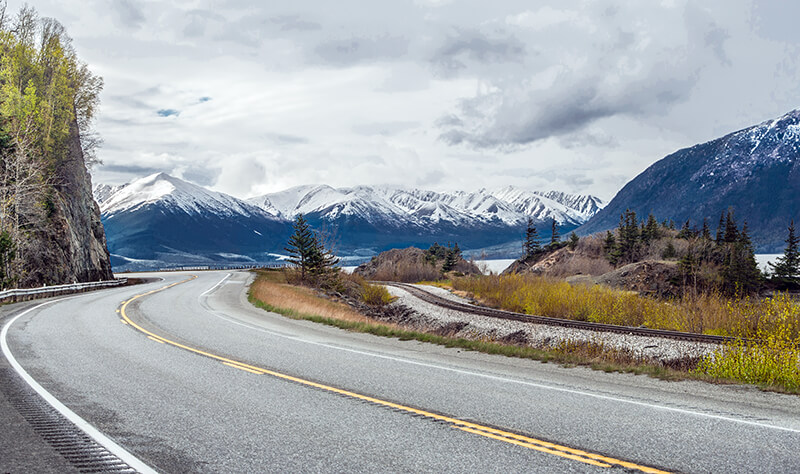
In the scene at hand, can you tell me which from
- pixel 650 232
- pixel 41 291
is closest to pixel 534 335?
pixel 41 291

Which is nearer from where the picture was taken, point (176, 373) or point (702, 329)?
point (176, 373)

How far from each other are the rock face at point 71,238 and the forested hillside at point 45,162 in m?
0.08

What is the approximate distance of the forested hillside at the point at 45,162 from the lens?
105 feet

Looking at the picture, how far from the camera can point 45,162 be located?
37438mm

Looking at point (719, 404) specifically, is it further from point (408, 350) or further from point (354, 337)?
point (354, 337)

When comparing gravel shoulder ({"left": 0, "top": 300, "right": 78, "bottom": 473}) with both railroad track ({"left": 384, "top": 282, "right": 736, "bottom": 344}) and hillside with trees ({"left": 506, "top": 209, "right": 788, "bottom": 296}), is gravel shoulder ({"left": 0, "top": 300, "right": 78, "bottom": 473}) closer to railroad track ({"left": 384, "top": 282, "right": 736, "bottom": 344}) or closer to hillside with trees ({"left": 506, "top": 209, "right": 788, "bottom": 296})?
railroad track ({"left": 384, "top": 282, "right": 736, "bottom": 344})

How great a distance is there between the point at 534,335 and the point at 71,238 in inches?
1403

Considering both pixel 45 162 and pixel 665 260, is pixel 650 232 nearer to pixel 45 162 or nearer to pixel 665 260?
pixel 665 260

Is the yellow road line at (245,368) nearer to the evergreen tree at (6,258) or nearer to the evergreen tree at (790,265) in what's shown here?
the evergreen tree at (6,258)

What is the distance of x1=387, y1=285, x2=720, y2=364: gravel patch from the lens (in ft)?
51.0

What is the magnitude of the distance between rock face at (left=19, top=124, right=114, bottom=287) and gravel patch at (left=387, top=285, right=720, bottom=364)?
935 inches

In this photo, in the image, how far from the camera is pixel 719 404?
7.46 m

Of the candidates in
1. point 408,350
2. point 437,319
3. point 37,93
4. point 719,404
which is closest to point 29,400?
point 408,350

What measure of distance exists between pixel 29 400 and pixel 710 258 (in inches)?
2358
